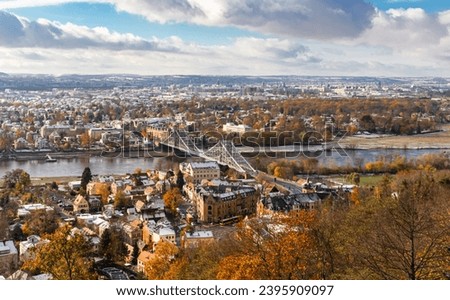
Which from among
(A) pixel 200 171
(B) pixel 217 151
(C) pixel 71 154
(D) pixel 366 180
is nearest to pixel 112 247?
(D) pixel 366 180

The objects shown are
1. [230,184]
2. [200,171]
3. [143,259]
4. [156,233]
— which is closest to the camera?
[143,259]

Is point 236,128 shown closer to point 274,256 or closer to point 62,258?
point 62,258

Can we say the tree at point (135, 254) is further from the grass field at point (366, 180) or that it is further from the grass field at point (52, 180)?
the grass field at point (366, 180)

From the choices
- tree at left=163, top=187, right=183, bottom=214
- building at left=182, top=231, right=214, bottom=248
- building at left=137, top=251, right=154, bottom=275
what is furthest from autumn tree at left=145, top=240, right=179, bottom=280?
tree at left=163, top=187, right=183, bottom=214

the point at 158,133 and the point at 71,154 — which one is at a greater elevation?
the point at 158,133
